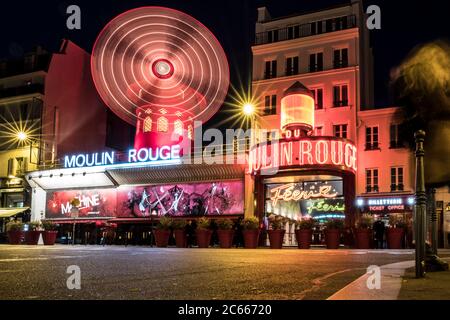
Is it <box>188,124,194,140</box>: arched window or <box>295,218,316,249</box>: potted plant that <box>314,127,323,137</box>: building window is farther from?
<box>295,218,316,249</box>: potted plant

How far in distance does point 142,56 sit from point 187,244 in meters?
13.8

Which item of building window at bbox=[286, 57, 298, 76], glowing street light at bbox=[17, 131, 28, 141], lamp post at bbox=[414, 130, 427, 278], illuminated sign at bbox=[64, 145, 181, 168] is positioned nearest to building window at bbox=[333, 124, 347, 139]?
building window at bbox=[286, 57, 298, 76]

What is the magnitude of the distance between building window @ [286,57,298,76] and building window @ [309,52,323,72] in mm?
880

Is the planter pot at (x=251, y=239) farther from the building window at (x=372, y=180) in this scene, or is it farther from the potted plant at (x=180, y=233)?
the building window at (x=372, y=180)

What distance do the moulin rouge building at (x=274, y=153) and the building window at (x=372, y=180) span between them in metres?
0.05

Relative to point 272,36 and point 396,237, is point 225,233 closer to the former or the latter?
point 396,237

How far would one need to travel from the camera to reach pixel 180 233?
2308cm

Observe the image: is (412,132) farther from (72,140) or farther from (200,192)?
(72,140)

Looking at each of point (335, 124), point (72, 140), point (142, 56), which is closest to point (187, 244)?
point (335, 124)

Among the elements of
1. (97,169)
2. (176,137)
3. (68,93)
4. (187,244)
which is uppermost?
(68,93)

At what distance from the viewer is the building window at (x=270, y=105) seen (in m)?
31.0

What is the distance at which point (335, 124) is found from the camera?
29109 millimetres

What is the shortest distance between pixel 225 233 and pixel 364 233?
5.32m
